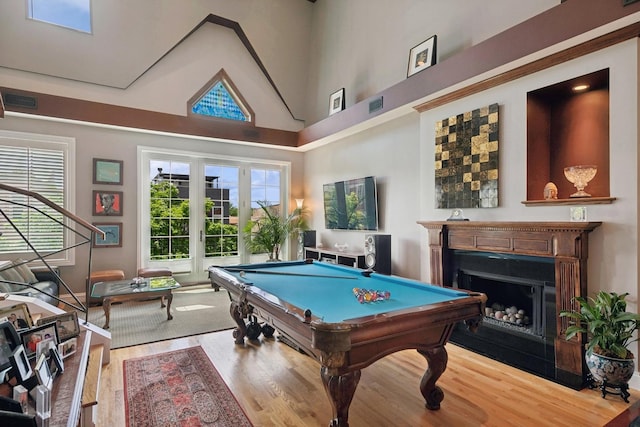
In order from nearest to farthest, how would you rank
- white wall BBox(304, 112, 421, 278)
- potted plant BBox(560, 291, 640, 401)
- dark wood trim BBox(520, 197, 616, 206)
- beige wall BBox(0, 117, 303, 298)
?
potted plant BBox(560, 291, 640, 401) → dark wood trim BBox(520, 197, 616, 206) → white wall BBox(304, 112, 421, 278) → beige wall BBox(0, 117, 303, 298)

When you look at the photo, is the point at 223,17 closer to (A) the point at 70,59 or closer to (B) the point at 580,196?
(A) the point at 70,59

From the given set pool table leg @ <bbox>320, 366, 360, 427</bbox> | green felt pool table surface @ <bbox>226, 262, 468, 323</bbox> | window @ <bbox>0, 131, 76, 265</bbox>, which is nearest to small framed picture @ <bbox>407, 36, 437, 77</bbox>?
green felt pool table surface @ <bbox>226, 262, 468, 323</bbox>

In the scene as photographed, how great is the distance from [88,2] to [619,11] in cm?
683

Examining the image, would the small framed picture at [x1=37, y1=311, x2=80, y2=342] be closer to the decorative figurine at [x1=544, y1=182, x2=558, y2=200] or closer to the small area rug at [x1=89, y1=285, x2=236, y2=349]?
the small area rug at [x1=89, y1=285, x2=236, y2=349]

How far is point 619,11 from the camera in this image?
2.59 metres

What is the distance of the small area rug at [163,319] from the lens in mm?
3927

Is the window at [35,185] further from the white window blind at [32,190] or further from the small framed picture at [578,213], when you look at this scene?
the small framed picture at [578,213]

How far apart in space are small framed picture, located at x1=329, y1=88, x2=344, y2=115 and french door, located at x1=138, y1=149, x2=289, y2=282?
6.30 feet

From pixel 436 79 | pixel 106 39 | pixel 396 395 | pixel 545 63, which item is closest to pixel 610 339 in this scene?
pixel 396 395

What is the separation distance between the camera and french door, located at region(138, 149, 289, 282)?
6285 millimetres

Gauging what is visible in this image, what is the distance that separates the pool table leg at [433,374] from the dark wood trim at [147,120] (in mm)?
5563

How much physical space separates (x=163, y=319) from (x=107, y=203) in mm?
2505

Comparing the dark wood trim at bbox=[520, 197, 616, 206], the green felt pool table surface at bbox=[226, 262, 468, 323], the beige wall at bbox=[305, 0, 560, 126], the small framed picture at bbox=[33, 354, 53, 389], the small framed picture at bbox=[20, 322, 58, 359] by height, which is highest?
the beige wall at bbox=[305, 0, 560, 126]

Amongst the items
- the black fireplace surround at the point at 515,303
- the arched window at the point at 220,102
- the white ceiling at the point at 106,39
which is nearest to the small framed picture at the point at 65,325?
the black fireplace surround at the point at 515,303
